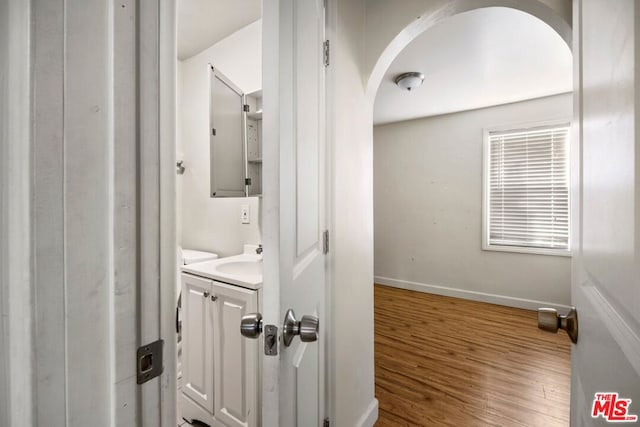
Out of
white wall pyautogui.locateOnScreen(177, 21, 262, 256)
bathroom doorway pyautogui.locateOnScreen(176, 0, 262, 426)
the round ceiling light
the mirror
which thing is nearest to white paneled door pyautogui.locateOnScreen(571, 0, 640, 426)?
bathroom doorway pyautogui.locateOnScreen(176, 0, 262, 426)

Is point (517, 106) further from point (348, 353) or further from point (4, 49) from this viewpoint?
point (4, 49)

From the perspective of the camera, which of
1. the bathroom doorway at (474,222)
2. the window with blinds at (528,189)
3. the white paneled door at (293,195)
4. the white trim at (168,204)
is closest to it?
the white trim at (168,204)

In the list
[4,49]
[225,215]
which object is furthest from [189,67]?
[4,49]

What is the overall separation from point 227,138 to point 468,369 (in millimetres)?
2437

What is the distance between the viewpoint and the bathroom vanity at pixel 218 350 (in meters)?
1.30

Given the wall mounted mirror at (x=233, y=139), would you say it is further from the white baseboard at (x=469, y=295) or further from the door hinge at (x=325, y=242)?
the white baseboard at (x=469, y=295)

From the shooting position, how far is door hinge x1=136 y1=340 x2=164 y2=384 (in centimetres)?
38

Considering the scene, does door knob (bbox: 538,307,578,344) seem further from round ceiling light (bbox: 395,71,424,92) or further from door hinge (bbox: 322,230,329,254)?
round ceiling light (bbox: 395,71,424,92)

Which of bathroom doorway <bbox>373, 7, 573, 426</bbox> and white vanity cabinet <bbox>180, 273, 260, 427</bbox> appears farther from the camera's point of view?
bathroom doorway <bbox>373, 7, 573, 426</bbox>

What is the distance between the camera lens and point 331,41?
1066mm

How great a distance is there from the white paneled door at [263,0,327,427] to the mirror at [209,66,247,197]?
967mm

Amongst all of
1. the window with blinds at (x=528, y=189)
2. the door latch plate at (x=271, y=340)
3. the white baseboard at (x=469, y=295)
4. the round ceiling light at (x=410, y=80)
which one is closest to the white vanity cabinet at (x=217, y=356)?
the door latch plate at (x=271, y=340)

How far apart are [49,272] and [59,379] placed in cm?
13

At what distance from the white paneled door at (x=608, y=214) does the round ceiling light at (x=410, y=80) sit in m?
2.13
